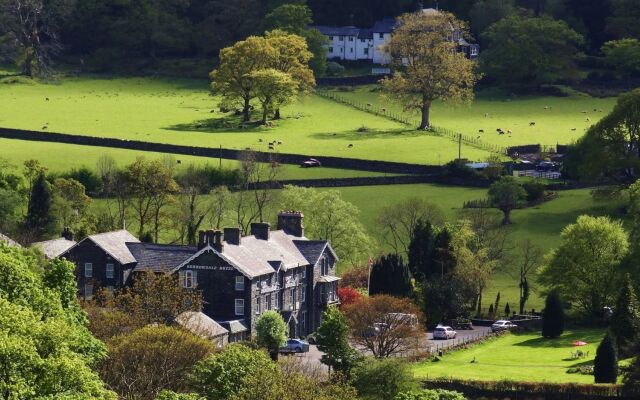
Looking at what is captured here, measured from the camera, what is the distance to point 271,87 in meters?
186

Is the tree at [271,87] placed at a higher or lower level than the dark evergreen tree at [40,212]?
higher

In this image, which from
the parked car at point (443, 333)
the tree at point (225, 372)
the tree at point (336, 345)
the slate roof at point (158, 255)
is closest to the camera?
the tree at point (225, 372)

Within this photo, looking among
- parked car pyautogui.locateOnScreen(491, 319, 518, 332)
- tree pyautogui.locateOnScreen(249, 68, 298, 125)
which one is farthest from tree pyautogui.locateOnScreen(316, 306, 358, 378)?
tree pyautogui.locateOnScreen(249, 68, 298, 125)

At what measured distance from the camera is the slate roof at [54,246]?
111 meters

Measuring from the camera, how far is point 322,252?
116m

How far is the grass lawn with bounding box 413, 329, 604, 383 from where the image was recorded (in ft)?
313

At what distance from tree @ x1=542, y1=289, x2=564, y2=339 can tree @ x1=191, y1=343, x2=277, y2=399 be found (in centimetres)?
3474

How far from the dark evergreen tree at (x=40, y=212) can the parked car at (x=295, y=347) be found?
97.0 feet

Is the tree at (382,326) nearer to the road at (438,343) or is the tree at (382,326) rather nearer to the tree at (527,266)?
the road at (438,343)

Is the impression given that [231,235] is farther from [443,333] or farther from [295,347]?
[443,333]

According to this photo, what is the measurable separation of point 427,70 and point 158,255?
8320cm

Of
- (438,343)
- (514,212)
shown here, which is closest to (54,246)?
(438,343)

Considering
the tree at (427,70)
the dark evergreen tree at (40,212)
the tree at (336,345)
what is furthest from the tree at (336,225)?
the tree at (427,70)

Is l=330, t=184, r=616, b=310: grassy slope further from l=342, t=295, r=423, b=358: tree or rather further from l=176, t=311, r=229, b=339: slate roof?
l=176, t=311, r=229, b=339: slate roof
